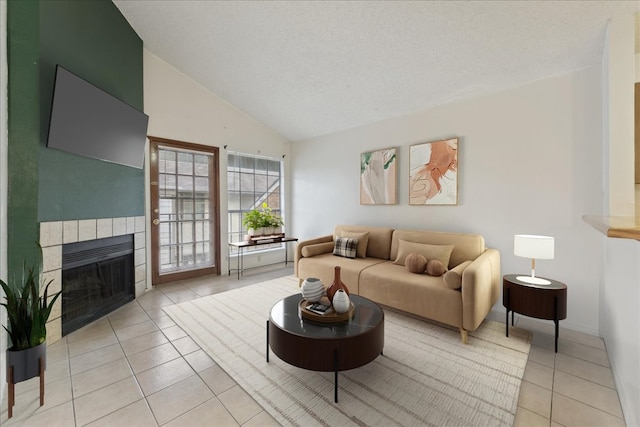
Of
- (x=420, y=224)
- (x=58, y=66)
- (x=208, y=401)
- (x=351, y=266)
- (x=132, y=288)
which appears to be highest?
(x=58, y=66)

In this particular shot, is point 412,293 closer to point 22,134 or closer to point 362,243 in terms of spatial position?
point 362,243

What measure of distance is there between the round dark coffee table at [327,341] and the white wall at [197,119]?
292 cm

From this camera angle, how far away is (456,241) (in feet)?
9.96

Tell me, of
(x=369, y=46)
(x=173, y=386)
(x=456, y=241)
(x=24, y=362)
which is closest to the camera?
(x=24, y=362)

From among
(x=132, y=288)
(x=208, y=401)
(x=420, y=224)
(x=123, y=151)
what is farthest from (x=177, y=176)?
(x=420, y=224)

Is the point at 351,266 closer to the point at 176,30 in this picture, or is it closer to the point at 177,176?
the point at 177,176

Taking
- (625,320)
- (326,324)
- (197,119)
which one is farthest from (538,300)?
(197,119)

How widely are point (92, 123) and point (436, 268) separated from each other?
12.0 feet

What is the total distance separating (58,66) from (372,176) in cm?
357

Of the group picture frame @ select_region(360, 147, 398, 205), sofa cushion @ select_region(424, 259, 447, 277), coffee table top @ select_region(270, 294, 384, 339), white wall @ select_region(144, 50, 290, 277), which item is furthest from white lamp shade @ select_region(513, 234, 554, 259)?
white wall @ select_region(144, 50, 290, 277)

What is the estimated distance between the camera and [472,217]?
10.4 ft

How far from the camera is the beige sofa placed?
2305 mm

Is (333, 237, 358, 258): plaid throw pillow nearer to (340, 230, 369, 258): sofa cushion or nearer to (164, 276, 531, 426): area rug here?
(340, 230, 369, 258): sofa cushion

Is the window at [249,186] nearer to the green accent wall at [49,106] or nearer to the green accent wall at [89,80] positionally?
the green accent wall at [89,80]
